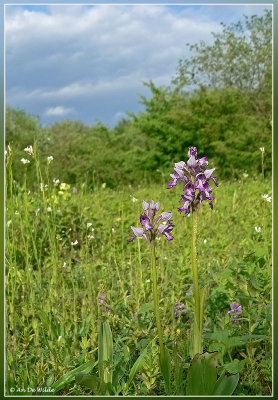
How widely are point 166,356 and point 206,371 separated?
152 mm

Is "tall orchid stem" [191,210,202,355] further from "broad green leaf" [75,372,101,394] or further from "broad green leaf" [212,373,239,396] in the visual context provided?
"broad green leaf" [75,372,101,394]

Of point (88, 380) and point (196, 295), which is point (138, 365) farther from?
point (196, 295)

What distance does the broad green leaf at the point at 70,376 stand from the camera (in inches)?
80.2

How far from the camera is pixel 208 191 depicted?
1.78m

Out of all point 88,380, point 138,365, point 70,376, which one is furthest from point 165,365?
point 70,376

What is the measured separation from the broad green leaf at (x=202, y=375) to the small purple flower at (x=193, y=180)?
49cm

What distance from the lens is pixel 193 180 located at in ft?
5.90

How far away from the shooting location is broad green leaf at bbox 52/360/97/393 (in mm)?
2037

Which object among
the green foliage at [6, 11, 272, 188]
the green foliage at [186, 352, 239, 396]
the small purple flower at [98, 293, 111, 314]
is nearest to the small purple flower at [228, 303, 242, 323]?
the green foliage at [186, 352, 239, 396]

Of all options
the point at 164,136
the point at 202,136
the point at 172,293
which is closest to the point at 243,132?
the point at 202,136

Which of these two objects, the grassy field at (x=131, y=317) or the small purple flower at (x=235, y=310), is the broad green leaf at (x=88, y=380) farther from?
→ the small purple flower at (x=235, y=310)

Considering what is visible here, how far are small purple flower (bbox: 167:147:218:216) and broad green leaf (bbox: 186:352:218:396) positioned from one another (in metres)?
0.49

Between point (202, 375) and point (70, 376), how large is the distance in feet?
1.67

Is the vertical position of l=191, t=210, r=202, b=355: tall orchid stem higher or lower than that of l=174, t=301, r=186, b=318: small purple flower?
higher
